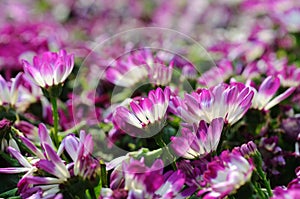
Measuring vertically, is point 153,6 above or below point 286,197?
above

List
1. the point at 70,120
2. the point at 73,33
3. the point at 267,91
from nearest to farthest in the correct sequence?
the point at 267,91, the point at 70,120, the point at 73,33

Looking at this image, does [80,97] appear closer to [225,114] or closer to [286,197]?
[225,114]

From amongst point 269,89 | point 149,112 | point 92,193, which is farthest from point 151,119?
point 269,89

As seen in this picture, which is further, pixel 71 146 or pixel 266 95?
pixel 266 95

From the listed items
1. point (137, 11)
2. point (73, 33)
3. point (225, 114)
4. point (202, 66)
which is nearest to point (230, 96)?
point (225, 114)

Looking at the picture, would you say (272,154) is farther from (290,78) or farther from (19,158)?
(19,158)

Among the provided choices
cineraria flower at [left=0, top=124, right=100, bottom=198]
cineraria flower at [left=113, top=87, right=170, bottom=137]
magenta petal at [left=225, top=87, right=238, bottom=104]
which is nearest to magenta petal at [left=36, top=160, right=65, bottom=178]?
cineraria flower at [left=0, top=124, right=100, bottom=198]

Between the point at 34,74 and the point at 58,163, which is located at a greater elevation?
the point at 34,74
